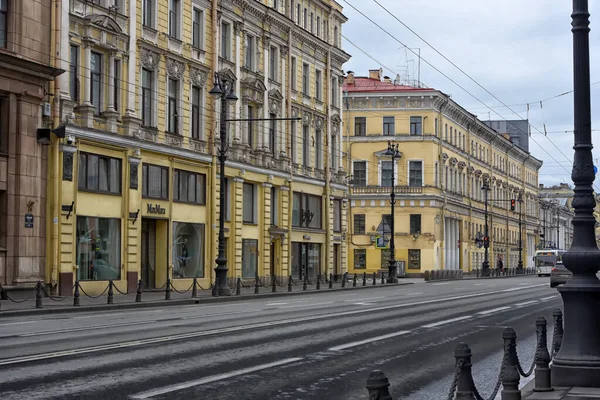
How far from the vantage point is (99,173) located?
34000 millimetres

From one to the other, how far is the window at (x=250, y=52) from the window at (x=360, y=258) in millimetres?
35375

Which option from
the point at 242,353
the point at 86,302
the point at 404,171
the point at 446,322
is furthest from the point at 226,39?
the point at 404,171

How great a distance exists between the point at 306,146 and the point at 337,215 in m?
6.31

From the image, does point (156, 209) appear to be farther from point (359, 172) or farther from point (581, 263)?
point (359, 172)

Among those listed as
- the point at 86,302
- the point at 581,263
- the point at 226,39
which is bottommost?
the point at 86,302

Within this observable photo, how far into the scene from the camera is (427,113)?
7856 cm

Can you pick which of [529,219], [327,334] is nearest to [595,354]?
[327,334]

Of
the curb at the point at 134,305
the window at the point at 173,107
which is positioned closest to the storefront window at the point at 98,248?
the curb at the point at 134,305

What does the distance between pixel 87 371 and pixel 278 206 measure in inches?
1480

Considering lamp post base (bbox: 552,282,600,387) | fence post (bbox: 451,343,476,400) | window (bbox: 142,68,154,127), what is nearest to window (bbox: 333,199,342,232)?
window (bbox: 142,68,154,127)

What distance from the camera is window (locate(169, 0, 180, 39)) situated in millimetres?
39256

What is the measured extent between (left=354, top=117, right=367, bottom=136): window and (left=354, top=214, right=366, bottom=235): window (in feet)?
22.9

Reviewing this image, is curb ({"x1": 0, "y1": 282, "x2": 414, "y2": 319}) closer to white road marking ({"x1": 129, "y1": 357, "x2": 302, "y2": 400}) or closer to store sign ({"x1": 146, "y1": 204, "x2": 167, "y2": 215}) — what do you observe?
store sign ({"x1": 146, "y1": 204, "x2": 167, "y2": 215})

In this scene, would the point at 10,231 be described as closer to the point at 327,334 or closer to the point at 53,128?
the point at 53,128
